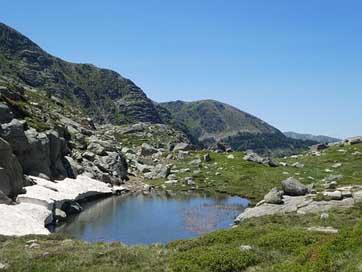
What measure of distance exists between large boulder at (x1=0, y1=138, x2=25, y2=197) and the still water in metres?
7.16

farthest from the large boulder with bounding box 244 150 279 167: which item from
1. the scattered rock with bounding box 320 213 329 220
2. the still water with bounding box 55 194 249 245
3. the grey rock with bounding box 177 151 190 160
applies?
the scattered rock with bounding box 320 213 329 220

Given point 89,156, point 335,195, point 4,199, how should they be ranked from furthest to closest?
point 89,156
point 4,199
point 335,195

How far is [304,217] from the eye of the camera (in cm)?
3888

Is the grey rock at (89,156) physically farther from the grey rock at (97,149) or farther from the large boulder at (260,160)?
the large boulder at (260,160)

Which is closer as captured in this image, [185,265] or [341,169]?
[185,265]

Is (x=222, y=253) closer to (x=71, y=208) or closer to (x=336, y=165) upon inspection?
(x=71, y=208)

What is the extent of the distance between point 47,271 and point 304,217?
23.9 m

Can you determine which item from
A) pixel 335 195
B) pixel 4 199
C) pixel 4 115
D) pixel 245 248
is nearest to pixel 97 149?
Result: pixel 4 115

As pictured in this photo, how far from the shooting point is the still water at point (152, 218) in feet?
153

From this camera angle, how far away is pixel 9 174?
50938 millimetres

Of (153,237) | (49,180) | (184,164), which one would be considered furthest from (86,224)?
(184,164)

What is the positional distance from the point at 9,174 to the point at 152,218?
721 inches

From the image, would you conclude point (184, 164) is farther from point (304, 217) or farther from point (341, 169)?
point (304, 217)

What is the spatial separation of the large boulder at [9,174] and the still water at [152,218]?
23.5 ft
